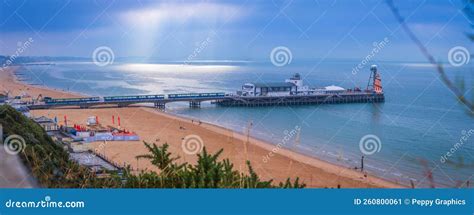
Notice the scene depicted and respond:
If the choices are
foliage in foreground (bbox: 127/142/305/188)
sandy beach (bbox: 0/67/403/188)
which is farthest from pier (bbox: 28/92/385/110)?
foliage in foreground (bbox: 127/142/305/188)

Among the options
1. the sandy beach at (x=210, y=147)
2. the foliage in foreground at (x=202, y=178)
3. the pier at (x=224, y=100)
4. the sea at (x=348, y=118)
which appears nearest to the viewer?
the foliage in foreground at (x=202, y=178)

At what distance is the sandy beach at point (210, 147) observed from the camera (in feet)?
24.5

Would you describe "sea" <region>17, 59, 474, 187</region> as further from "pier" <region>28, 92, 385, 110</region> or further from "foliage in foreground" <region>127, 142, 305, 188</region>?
"foliage in foreground" <region>127, 142, 305, 188</region>

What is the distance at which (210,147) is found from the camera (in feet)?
29.2

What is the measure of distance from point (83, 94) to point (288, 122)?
7.42 meters

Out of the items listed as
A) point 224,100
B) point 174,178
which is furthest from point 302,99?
point 174,178

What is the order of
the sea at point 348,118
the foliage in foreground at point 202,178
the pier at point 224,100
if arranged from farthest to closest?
the pier at point 224,100 → the sea at point 348,118 → the foliage in foreground at point 202,178

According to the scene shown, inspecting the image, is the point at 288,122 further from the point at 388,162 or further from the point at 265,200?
the point at 265,200

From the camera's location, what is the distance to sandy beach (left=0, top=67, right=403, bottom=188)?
7.46 m

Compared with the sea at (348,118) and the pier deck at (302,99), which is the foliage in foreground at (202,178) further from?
the pier deck at (302,99)

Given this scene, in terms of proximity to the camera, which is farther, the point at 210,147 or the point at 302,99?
the point at 302,99

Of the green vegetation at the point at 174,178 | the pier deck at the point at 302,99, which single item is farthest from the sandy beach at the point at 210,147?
the green vegetation at the point at 174,178

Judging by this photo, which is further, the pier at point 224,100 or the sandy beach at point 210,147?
the pier at point 224,100

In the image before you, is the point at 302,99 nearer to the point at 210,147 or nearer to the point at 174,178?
the point at 210,147
